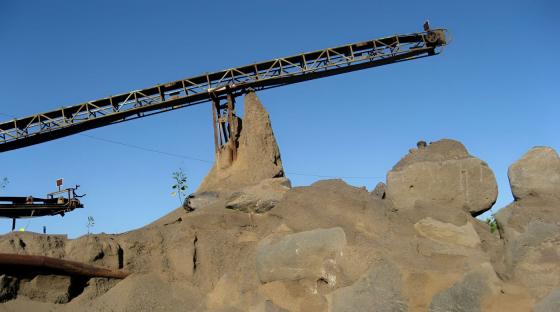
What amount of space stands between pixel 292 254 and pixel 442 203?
321 cm

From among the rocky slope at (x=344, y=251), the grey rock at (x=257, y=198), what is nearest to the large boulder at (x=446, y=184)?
the rocky slope at (x=344, y=251)

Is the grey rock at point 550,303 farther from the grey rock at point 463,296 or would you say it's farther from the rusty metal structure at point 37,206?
the rusty metal structure at point 37,206

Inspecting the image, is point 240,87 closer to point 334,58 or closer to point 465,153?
point 334,58

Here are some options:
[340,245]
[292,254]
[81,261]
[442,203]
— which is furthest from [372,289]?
[81,261]

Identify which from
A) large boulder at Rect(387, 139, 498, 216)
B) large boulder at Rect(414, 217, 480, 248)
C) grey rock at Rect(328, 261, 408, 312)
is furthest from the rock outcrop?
grey rock at Rect(328, 261, 408, 312)

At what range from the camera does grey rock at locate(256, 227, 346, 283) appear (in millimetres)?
9109

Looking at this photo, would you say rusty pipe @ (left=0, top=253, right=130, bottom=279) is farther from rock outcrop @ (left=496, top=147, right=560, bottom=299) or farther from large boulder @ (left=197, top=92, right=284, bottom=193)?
rock outcrop @ (left=496, top=147, right=560, bottom=299)

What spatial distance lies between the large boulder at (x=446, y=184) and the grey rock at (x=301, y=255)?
2000mm

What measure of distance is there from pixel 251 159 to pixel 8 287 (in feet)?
22.5

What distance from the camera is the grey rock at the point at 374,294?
27.8ft

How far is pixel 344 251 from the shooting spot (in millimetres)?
9055

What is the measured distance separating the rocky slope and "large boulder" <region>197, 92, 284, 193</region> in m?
2.16

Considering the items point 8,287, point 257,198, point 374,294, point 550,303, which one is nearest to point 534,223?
point 550,303

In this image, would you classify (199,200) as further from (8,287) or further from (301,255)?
(8,287)
